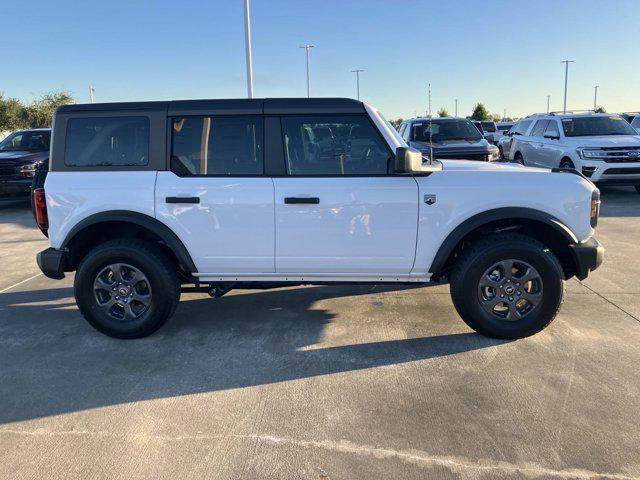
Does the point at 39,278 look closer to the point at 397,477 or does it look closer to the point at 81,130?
the point at 81,130

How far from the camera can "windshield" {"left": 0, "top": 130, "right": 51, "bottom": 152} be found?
12.3 meters

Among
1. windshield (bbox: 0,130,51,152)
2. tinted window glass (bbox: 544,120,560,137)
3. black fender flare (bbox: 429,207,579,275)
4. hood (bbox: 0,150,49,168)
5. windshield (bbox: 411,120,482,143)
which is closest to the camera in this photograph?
black fender flare (bbox: 429,207,579,275)

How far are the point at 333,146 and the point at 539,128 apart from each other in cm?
1102

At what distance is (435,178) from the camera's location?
3.88 metres

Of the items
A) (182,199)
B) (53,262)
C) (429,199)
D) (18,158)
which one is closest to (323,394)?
(429,199)

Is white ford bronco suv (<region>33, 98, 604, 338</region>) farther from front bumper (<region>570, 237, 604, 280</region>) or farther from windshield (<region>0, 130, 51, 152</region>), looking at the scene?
windshield (<region>0, 130, 51, 152</region>)

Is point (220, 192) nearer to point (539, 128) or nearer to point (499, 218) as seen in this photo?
point (499, 218)

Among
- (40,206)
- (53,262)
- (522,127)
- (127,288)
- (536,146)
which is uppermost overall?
(522,127)

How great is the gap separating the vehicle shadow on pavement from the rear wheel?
174mm

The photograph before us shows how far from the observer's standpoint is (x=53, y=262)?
13.5ft

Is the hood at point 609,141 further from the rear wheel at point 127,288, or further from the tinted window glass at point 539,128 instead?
the rear wheel at point 127,288

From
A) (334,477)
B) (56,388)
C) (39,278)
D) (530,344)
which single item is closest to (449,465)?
(334,477)

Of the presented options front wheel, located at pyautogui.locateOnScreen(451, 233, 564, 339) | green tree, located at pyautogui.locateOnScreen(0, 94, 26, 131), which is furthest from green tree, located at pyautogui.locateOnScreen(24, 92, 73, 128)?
front wheel, located at pyautogui.locateOnScreen(451, 233, 564, 339)

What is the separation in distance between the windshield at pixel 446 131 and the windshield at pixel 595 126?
216 centimetres
